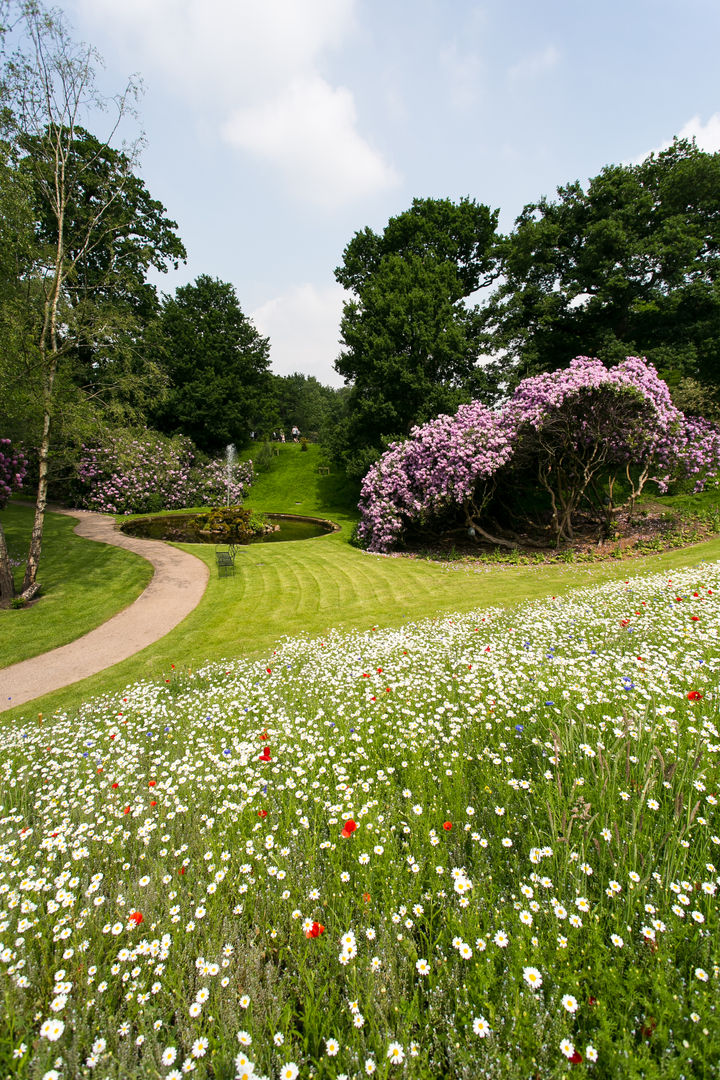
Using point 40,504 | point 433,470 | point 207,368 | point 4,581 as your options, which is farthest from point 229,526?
point 207,368

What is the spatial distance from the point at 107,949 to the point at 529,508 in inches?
956

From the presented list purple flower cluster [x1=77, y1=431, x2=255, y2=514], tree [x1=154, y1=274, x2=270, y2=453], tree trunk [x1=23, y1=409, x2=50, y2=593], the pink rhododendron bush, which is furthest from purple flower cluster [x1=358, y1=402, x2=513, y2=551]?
tree [x1=154, y1=274, x2=270, y2=453]

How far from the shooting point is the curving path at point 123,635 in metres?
9.02

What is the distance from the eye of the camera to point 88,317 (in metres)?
13.6

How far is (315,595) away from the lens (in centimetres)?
1395

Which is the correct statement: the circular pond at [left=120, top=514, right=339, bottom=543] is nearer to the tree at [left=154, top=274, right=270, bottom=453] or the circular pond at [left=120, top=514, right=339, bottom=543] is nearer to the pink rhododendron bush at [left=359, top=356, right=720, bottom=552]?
the pink rhododendron bush at [left=359, top=356, right=720, bottom=552]

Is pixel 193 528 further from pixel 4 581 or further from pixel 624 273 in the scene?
pixel 624 273

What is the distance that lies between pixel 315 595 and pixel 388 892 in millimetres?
11345

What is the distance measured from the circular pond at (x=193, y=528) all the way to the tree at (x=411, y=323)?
447cm

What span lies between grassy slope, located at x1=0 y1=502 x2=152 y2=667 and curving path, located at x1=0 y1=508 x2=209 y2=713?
39cm

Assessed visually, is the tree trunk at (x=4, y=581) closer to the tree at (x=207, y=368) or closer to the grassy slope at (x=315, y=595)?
the grassy slope at (x=315, y=595)

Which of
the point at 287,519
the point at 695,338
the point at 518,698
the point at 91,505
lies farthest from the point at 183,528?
the point at 695,338

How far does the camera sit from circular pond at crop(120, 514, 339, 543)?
2433 centimetres

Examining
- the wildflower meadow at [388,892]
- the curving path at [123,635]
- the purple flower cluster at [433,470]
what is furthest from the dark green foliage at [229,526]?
the wildflower meadow at [388,892]
